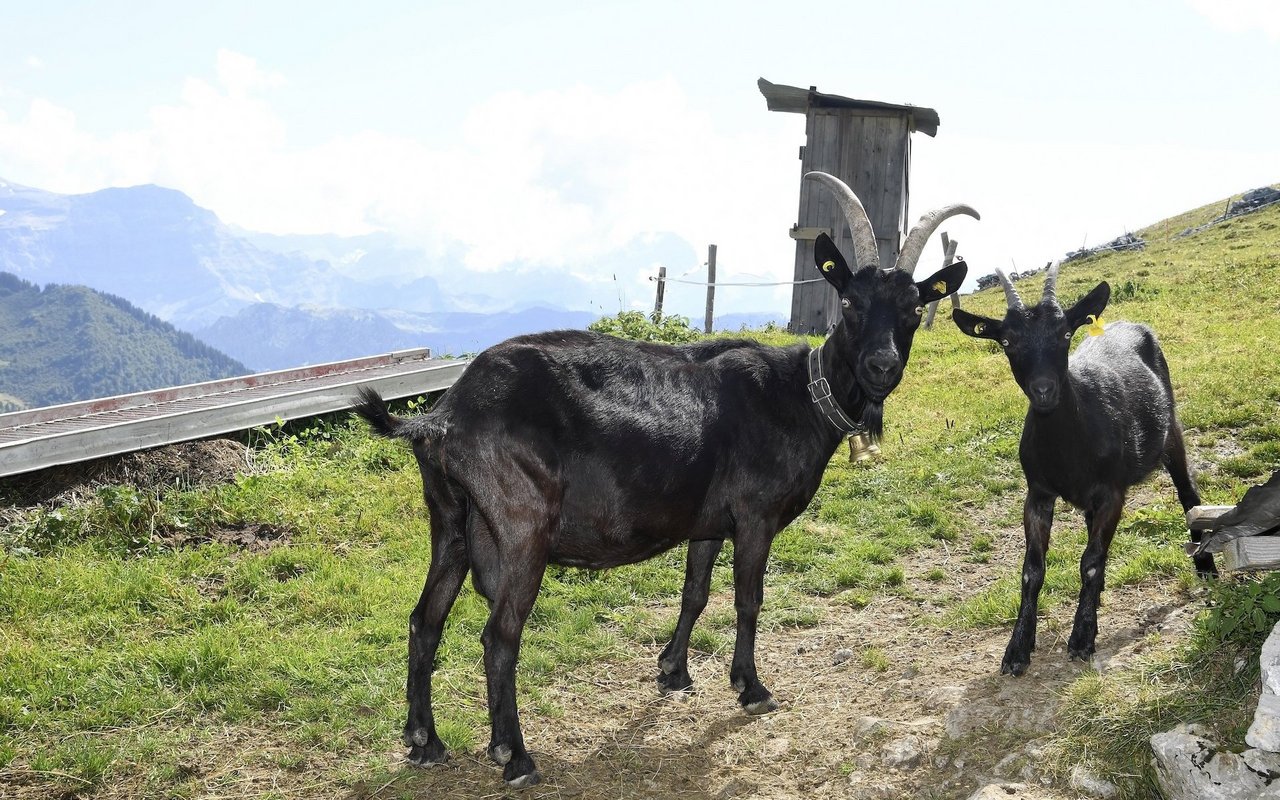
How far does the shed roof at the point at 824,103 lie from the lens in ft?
56.5

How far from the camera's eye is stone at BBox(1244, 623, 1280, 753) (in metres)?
4.02

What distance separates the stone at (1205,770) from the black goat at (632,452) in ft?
7.65

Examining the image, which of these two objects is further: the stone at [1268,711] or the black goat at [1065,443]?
the black goat at [1065,443]

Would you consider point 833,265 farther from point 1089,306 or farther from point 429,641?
point 429,641

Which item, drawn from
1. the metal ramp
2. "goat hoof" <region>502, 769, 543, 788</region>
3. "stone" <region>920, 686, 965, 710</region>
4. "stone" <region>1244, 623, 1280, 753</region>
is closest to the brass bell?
"stone" <region>920, 686, 965, 710</region>

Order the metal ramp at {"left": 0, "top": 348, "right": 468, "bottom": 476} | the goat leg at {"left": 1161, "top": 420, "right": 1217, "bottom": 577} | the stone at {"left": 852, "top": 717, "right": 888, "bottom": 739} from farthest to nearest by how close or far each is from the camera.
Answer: the metal ramp at {"left": 0, "top": 348, "right": 468, "bottom": 476}
the goat leg at {"left": 1161, "top": 420, "right": 1217, "bottom": 577}
the stone at {"left": 852, "top": 717, "right": 888, "bottom": 739}

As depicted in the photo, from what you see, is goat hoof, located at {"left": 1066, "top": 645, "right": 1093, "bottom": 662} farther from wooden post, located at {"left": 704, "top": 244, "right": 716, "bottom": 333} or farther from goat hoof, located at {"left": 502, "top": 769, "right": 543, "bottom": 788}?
wooden post, located at {"left": 704, "top": 244, "right": 716, "bottom": 333}

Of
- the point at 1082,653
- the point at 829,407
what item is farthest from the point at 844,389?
the point at 1082,653

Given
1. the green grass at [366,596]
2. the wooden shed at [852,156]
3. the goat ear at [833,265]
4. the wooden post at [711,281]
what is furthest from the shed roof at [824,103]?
the goat ear at [833,265]

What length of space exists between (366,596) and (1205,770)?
19.1ft

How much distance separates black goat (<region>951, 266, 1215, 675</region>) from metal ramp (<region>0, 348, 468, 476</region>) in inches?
192

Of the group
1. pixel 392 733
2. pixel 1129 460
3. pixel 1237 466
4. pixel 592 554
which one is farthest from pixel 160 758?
pixel 1237 466

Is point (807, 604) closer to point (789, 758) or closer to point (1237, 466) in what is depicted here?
point (789, 758)

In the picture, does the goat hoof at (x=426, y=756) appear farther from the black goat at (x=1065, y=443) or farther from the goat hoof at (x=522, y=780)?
the black goat at (x=1065, y=443)
